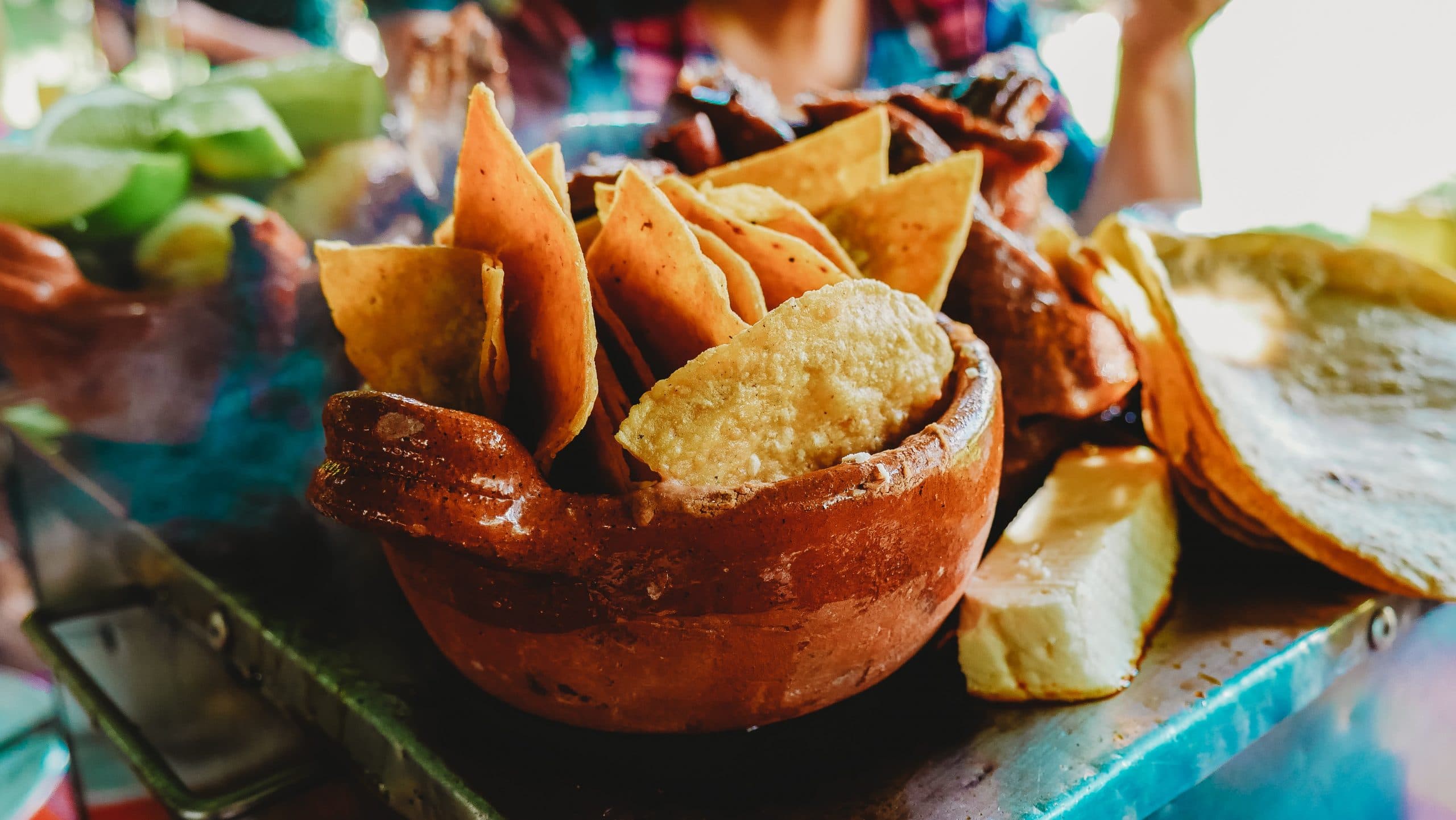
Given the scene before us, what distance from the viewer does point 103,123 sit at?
87 centimetres

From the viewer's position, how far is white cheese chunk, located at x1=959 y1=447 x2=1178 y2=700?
1.77 feet

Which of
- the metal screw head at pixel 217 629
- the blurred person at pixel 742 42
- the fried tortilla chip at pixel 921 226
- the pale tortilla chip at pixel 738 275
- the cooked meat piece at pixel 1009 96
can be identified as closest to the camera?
the pale tortilla chip at pixel 738 275

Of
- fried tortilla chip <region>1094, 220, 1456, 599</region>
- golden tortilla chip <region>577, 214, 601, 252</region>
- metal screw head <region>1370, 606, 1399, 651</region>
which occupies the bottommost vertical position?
metal screw head <region>1370, 606, 1399, 651</region>

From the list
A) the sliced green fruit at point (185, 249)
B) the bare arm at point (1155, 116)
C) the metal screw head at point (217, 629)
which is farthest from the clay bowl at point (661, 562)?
the bare arm at point (1155, 116)

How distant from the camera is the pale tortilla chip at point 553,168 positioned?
531 millimetres

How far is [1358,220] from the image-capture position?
2.71m

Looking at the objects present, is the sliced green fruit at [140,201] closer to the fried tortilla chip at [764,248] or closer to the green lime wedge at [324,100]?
the green lime wedge at [324,100]

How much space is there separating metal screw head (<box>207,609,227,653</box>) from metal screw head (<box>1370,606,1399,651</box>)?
926 mm

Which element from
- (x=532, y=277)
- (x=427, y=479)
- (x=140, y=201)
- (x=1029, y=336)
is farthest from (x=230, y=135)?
(x=1029, y=336)

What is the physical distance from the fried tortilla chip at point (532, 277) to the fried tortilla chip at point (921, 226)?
0.83 ft

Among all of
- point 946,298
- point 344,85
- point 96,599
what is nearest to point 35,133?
point 344,85

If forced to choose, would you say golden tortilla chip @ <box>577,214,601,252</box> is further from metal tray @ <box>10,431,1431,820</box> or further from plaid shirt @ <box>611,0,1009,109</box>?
plaid shirt @ <box>611,0,1009,109</box>

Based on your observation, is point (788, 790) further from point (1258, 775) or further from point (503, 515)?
point (1258, 775)

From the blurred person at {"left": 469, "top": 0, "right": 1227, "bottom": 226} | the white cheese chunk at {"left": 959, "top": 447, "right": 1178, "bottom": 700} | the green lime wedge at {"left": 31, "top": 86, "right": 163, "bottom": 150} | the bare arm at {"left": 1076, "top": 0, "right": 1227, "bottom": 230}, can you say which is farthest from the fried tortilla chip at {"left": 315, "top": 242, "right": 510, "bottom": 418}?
the blurred person at {"left": 469, "top": 0, "right": 1227, "bottom": 226}
